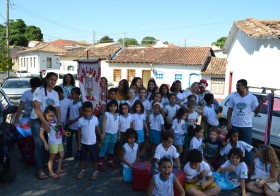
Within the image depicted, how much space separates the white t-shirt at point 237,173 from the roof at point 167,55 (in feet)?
66.5

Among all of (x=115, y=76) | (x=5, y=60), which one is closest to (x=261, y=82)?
(x=5, y=60)

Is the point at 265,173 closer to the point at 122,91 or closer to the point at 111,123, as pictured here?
the point at 111,123

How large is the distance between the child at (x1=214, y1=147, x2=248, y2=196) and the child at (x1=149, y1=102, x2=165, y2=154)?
1.47 m

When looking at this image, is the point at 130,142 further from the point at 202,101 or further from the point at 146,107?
the point at 202,101

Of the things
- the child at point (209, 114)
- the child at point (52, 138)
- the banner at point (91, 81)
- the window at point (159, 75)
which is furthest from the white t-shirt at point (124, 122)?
the window at point (159, 75)

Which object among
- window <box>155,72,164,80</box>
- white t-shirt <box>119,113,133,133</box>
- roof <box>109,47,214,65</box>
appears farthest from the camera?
window <box>155,72,164,80</box>

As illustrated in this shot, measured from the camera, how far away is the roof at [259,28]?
33.8 feet

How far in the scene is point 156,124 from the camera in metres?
5.85

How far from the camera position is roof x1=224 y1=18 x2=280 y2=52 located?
33.8 ft

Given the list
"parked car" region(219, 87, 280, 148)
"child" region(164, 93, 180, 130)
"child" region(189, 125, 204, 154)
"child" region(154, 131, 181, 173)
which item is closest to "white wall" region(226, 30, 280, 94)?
"parked car" region(219, 87, 280, 148)

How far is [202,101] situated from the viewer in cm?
637

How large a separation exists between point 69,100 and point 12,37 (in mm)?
60356

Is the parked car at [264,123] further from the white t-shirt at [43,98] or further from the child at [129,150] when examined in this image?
the white t-shirt at [43,98]

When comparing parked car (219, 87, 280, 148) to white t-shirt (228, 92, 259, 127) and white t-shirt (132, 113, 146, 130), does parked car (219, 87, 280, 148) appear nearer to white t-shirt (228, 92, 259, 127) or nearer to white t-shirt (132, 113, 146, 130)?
white t-shirt (228, 92, 259, 127)
